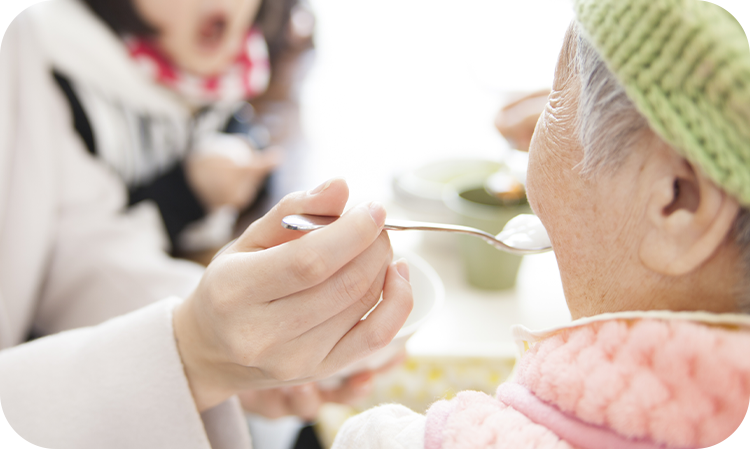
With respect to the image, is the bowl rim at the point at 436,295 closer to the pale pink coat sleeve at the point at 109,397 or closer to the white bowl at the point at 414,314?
the white bowl at the point at 414,314

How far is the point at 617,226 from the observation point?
1.35ft

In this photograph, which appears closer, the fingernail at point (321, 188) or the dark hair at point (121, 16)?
the fingernail at point (321, 188)

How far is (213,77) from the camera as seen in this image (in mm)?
1266

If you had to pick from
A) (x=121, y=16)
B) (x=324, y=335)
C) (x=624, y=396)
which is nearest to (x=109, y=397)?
(x=324, y=335)

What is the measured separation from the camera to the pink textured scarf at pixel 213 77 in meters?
1.13

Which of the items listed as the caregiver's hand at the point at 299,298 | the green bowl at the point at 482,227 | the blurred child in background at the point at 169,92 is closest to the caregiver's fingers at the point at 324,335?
the caregiver's hand at the point at 299,298

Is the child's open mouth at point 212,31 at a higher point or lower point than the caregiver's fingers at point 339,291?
higher

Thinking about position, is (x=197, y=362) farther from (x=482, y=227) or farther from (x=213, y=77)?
(x=213, y=77)

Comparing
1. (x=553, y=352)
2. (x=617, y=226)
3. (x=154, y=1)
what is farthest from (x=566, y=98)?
(x=154, y=1)

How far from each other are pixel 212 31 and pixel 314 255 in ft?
3.11

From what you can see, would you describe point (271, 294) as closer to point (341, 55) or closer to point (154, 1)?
point (154, 1)

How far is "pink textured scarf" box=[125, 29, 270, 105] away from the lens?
1.13 m

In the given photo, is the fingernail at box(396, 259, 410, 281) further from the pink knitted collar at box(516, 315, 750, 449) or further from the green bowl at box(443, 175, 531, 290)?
the green bowl at box(443, 175, 531, 290)

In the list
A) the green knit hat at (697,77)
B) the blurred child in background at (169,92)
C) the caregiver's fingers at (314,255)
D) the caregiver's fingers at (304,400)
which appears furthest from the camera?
the blurred child in background at (169,92)
